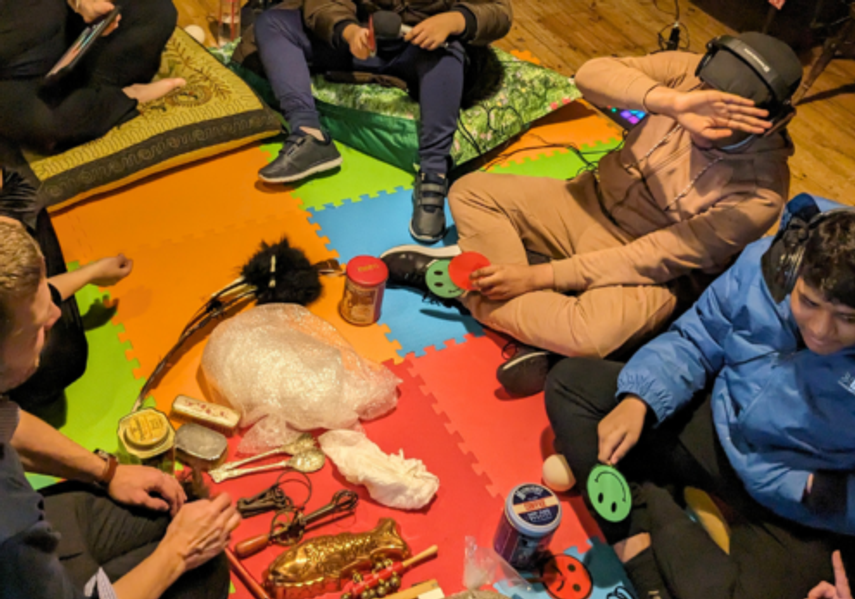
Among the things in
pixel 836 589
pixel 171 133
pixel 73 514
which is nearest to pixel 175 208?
pixel 171 133

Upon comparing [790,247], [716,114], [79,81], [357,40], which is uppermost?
[716,114]

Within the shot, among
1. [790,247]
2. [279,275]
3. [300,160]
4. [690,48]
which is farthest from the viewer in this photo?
[690,48]

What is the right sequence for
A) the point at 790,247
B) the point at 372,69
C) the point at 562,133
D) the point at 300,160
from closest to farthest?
1. the point at 790,247
2. the point at 300,160
3. the point at 372,69
4. the point at 562,133

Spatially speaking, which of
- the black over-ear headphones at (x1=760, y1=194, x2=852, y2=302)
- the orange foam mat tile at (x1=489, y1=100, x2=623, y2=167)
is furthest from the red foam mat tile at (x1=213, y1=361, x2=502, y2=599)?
the orange foam mat tile at (x1=489, y1=100, x2=623, y2=167)

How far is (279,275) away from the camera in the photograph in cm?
175

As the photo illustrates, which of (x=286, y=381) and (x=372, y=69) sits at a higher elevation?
(x=372, y=69)

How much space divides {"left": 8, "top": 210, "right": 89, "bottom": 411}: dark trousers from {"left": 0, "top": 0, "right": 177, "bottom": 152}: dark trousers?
55 centimetres

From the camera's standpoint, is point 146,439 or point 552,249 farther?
point 552,249

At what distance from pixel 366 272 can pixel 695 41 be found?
226cm

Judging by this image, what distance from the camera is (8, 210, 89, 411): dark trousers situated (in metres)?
1.44

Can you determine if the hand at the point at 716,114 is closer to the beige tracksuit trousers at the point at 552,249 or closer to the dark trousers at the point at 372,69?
the beige tracksuit trousers at the point at 552,249

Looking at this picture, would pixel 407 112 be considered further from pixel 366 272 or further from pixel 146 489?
pixel 146 489

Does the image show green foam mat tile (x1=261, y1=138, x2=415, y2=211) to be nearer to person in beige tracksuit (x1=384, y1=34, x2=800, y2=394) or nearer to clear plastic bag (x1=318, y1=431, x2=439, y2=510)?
person in beige tracksuit (x1=384, y1=34, x2=800, y2=394)

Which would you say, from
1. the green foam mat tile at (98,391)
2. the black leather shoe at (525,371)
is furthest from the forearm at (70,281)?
the black leather shoe at (525,371)
